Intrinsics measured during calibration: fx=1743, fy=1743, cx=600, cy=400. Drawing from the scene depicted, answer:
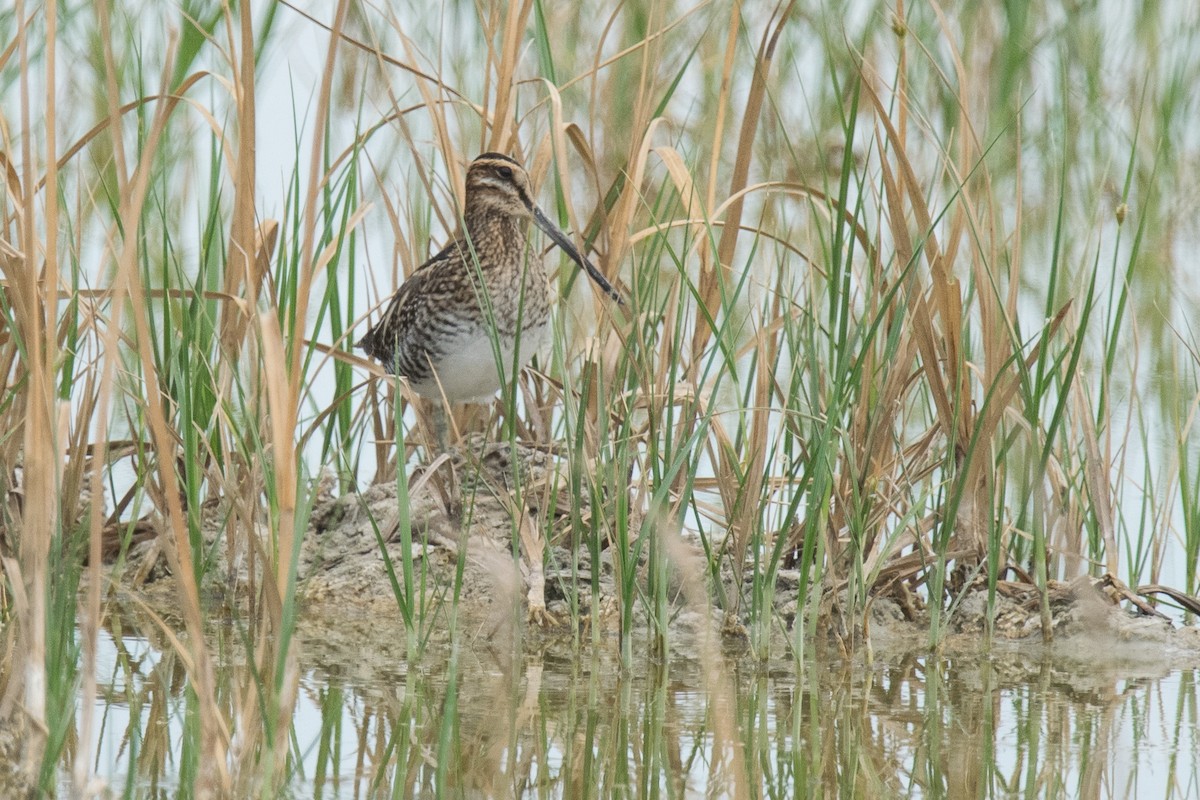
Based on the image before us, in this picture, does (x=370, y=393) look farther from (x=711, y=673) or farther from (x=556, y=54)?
(x=556, y=54)

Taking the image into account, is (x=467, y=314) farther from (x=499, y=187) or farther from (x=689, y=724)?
(x=689, y=724)

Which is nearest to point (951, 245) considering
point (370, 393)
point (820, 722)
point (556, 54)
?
point (820, 722)

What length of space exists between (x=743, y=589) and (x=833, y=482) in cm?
60

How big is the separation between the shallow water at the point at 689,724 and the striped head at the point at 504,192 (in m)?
1.36

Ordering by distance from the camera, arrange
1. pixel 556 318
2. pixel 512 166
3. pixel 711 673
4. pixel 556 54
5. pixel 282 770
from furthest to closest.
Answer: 1. pixel 556 54
2. pixel 512 166
3. pixel 556 318
4. pixel 711 673
5. pixel 282 770

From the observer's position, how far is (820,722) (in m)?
3.48

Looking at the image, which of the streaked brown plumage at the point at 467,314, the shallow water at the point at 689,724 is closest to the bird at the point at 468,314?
the streaked brown plumage at the point at 467,314

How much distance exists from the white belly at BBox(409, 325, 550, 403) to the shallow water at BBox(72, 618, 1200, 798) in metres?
1.03

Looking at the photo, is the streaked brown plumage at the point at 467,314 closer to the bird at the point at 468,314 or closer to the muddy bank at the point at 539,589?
the bird at the point at 468,314

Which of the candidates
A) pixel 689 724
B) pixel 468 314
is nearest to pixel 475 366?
pixel 468 314

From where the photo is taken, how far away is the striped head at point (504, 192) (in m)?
4.85

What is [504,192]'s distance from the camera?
5035 millimetres

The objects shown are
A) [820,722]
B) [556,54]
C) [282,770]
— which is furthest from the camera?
[556,54]

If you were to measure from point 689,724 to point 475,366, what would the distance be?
5.82ft
